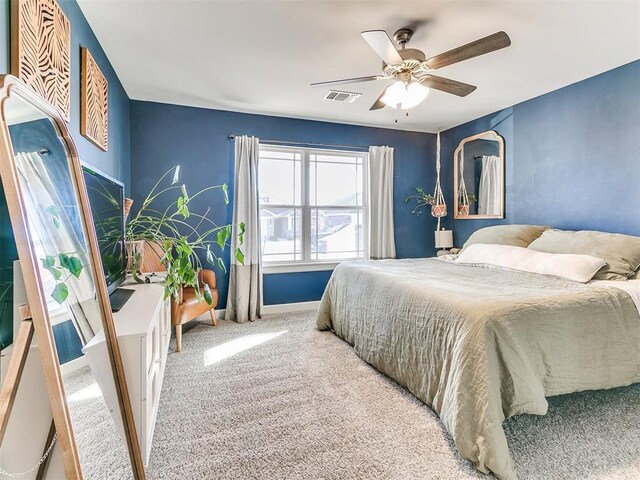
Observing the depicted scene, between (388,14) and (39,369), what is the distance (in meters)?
2.39

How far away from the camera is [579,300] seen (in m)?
1.74

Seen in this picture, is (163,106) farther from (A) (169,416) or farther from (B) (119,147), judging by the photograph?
(A) (169,416)

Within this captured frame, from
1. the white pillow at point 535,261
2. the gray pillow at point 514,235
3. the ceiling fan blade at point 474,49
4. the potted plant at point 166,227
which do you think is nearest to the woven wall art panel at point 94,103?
the potted plant at point 166,227

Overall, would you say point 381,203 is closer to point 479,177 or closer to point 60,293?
point 479,177

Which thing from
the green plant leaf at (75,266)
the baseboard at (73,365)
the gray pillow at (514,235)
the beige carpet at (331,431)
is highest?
the gray pillow at (514,235)

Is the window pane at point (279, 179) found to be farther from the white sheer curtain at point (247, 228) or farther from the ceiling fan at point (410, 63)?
the ceiling fan at point (410, 63)

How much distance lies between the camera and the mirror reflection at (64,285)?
101 cm

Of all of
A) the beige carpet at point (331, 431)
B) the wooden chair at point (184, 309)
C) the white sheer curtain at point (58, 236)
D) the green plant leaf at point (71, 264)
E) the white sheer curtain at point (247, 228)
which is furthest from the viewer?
the white sheer curtain at point (247, 228)

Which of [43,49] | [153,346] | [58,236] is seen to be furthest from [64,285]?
[43,49]

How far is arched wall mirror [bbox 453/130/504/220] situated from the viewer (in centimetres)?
388

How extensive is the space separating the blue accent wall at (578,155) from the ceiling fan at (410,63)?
1443 millimetres

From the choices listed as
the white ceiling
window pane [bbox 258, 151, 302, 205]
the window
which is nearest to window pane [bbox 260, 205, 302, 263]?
the window

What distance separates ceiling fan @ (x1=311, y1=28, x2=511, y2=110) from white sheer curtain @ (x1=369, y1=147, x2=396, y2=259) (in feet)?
5.80

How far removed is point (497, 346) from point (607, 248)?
5.06ft
